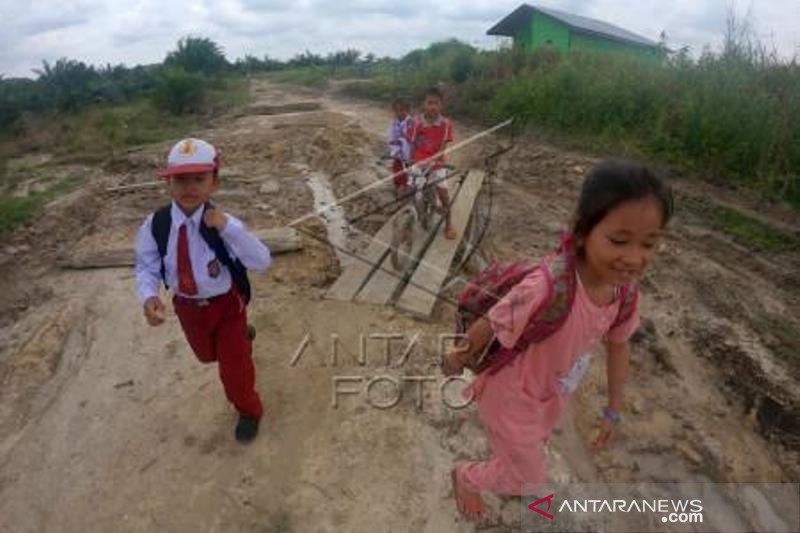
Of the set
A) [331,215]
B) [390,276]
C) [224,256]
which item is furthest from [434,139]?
[224,256]

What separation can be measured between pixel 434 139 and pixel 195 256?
384 cm

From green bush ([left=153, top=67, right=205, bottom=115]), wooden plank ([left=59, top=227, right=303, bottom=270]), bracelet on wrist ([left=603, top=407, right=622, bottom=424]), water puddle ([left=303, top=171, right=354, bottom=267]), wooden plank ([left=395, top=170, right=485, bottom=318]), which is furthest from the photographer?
green bush ([left=153, top=67, right=205, bottom=115])

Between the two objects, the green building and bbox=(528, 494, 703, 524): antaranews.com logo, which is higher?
the green building

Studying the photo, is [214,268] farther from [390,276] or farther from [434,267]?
[434,267]

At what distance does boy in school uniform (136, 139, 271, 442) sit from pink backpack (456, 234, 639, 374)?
1.18 m

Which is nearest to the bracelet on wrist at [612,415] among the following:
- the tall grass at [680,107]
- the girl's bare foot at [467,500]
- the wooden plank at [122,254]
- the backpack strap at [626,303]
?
the backpack strap at [626,303]

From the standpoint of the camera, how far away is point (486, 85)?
13.5 m

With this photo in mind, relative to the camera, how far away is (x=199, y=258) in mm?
2854

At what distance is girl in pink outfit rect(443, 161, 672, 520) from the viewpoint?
1.69 m

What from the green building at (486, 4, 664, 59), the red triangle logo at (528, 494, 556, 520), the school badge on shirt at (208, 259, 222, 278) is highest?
the green building at (486, 4, 664, 59)

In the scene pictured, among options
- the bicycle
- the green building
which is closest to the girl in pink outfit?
the bicycle

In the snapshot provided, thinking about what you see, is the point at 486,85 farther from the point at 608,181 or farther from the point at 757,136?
the point at 608,181

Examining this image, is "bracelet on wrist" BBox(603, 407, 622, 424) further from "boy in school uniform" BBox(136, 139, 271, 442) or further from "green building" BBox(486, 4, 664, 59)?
"green building" BBox(486, 4, 664, 59)

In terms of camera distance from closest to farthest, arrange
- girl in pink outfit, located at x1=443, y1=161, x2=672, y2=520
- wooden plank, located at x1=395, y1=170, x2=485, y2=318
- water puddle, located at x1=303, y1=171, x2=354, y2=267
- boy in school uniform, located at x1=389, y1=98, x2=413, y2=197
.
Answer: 1. girl in pink outfit, located at x1=443, y1=161, x2=672, y2=520
2. wooden plank, located at x1=395, y1=170, x2=485, y2=318
3. water puddle, located at x1=303, y1=171, x2=354, y2=267
4. boy in school uniform, located at x1=389, y1=98, x2=413, y2=197
